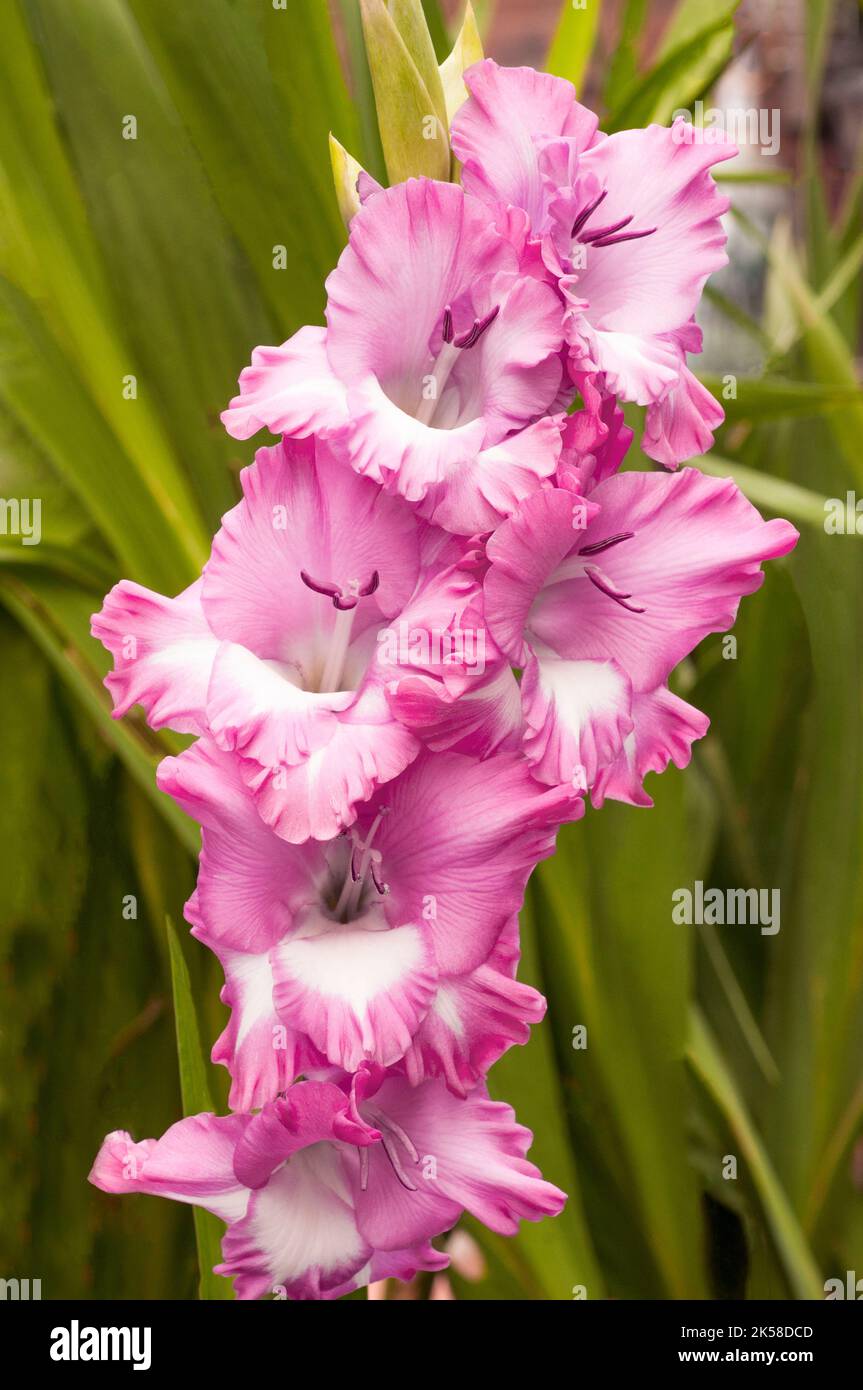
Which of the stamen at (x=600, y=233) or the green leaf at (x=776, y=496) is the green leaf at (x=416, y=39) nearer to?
the stamen at (x=600, y=233)

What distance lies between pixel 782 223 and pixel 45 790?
536 millimetres

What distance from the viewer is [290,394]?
25 centimetres

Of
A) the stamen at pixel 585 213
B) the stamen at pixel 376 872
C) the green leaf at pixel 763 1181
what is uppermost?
the stamen at pixel 585 213

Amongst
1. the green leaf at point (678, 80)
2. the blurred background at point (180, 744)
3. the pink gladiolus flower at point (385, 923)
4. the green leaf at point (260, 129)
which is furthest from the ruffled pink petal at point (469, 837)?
the green leaf at point (678, 80)

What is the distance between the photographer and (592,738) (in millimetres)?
257

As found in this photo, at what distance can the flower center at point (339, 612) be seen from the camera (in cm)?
25

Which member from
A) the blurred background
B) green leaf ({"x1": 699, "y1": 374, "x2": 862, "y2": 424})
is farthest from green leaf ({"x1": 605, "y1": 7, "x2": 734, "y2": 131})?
green leaf ({"x1": 699, "y1": 374, "x2": 862, "y2": 424})

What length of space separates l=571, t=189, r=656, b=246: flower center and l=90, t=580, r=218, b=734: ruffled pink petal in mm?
119

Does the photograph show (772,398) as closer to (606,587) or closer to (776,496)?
(776,496)

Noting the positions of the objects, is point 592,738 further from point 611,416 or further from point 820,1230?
point 820,1230

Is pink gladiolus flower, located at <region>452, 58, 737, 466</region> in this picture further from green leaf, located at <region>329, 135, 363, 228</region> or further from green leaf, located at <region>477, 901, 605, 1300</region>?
green leaf, located at <region>477, 901, 605, 1300</region>

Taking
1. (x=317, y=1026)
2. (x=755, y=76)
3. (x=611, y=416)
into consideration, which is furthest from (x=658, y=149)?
(x=755, y=76)

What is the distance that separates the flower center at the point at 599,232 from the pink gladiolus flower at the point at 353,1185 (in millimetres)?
196

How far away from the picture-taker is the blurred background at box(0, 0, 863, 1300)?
1.32 feet
